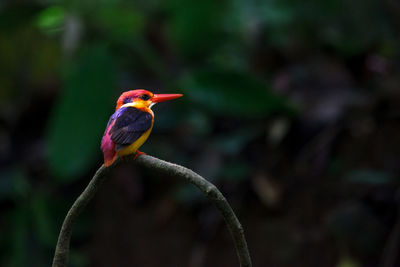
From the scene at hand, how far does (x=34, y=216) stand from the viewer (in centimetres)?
256

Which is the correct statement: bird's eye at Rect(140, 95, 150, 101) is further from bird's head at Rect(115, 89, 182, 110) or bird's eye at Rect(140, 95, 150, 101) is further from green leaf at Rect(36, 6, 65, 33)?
green leaf at Rect(36, 6, 65, 33)

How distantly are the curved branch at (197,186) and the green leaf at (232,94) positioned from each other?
5.60 ft

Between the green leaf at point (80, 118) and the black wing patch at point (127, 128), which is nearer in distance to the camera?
the black wing patch at point (127, 128)

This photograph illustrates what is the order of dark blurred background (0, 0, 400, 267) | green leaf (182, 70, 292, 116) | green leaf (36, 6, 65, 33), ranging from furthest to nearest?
green leaf (36, 6, 65, 33), green leaf (182, 70, 292, 116), dark blurred background (0, 0, 400, 267)

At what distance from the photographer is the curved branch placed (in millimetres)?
656

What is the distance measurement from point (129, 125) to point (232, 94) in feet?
5.72

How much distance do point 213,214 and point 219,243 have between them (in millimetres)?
138

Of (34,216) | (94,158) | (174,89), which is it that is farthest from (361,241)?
(34,216)

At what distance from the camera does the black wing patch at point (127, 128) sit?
0.72 meters

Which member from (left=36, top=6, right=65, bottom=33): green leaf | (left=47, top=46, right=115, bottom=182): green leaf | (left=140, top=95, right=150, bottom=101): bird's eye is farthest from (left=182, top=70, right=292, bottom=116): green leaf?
(left=140, top=95, right=150, bottom=101): bird's eye

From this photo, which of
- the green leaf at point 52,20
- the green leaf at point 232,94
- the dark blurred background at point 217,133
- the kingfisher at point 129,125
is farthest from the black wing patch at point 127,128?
the green leaf at point 52,20

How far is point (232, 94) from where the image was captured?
2441 mm

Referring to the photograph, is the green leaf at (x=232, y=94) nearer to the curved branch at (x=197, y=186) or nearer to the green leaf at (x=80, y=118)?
the green leaf at (x=80, y=118)

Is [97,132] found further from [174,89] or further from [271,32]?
[271,32]
